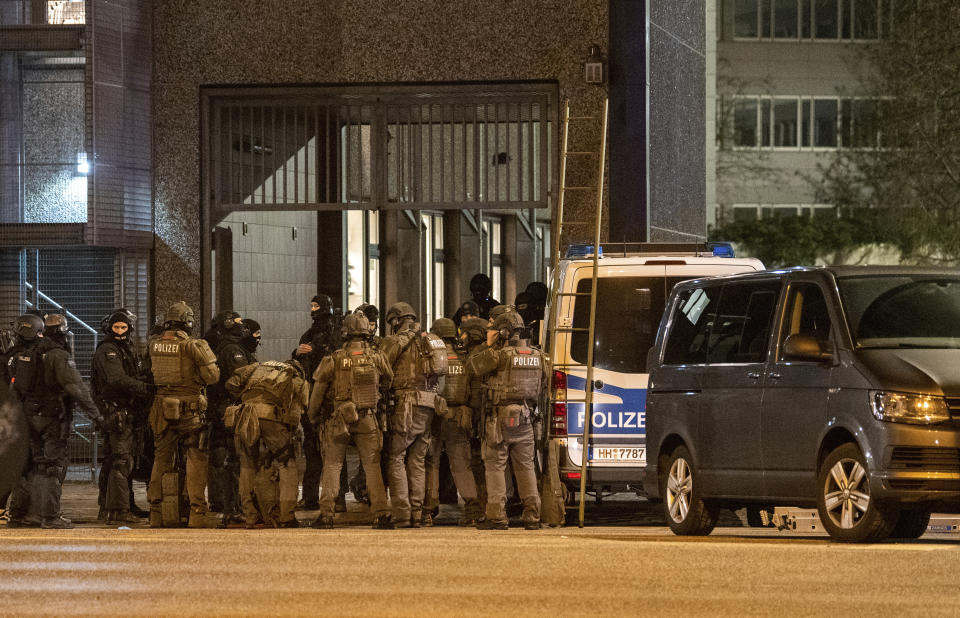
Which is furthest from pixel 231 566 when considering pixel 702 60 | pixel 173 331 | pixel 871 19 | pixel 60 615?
pixel 871 19

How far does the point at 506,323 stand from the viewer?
43.7 ft

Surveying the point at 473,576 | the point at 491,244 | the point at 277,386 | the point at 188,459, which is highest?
the point at 491,244

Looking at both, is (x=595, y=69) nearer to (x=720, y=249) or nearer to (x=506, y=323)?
(x=720, y=249)

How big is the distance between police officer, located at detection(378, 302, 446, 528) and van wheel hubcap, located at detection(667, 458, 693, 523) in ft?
7.81

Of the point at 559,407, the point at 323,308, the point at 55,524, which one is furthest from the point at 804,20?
the point at 55,524

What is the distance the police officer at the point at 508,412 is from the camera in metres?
13.2

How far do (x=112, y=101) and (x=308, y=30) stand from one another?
2.24 m

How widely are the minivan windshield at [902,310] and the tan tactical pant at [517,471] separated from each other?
11.3 feet

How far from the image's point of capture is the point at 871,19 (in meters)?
63.2

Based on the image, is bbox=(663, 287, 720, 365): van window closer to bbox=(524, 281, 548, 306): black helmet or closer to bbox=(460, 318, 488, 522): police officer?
bbox=(460, 318, 488, 522): police officer

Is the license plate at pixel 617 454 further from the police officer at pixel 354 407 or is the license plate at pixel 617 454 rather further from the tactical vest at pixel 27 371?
the tactical vest at pixel 27 371

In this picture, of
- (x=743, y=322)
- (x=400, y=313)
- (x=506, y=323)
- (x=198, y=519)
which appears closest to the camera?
(x=743, y=322)

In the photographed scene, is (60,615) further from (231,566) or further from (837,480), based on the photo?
(837,480)

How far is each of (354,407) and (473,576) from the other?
4744 mm
